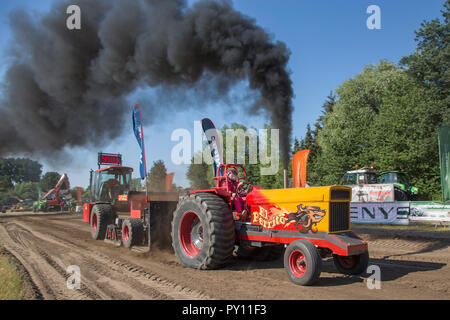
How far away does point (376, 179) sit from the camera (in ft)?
60.0

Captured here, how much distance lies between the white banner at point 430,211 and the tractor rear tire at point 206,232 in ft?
32.6

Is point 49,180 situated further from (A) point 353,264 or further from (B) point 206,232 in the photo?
(A) point 353,264

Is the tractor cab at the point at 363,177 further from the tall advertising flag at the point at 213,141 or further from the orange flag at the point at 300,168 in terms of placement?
the orange flag at the point at 300,168

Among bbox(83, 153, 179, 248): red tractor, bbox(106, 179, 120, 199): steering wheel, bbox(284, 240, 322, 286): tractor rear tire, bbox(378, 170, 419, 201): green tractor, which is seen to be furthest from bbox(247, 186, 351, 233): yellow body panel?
bbox(378, 170, 419, 201): green tractor

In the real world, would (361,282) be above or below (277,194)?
below

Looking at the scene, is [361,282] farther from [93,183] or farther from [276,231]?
[93,183]

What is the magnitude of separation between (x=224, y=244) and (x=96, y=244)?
5.45m

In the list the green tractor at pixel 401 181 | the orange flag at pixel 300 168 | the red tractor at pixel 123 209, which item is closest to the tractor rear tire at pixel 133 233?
the red tractor at pixel 123 209

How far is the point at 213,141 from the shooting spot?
1002cm

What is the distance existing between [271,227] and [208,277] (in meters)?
1.37

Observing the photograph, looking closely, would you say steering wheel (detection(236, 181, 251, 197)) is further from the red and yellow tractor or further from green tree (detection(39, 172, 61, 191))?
green tree (detection(39, 172, 61, 191))

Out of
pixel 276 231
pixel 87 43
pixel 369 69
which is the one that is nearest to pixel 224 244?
pixel 276 231

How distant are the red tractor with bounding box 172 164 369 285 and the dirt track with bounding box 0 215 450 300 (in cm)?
28

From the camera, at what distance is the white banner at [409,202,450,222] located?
12.3 meters
